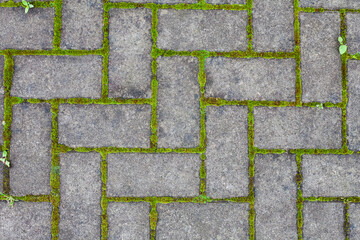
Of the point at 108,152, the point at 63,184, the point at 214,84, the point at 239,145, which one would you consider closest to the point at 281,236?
the point at 239,145

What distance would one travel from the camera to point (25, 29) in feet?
8.41

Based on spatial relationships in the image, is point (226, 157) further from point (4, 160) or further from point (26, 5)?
point (26, 5)

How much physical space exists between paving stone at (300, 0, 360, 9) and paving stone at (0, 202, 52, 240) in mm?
2537

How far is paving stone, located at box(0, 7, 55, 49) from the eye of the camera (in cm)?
256

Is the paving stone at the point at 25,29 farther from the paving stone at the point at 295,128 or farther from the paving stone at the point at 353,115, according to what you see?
the paving stone at the point at 353,115

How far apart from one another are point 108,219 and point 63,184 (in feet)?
1.43

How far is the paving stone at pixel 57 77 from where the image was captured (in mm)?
2543

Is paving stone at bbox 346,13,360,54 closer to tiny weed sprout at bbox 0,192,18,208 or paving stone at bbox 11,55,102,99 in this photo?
paving stone at bbox 11,55,102,99

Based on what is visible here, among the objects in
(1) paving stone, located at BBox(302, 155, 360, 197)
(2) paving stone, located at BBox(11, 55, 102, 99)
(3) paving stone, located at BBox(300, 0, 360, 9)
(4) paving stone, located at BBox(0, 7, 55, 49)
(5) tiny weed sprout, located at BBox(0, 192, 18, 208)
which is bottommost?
(5) tiny weed sprout, located at BBox(0, 192, 18, 208)

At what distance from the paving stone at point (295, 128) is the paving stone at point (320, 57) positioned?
0.13m

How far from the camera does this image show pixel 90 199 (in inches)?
100.0

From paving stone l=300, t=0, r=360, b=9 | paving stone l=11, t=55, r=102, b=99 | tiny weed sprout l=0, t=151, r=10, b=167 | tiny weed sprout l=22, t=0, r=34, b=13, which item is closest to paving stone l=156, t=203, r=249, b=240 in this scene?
paving stone l=11, t=55, r=102, b=99

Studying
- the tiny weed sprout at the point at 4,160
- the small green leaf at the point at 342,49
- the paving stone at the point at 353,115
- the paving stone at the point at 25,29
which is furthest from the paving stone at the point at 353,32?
the tiny weed sprout at the point at 4,160

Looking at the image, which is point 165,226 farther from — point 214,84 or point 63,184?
point 214,84
